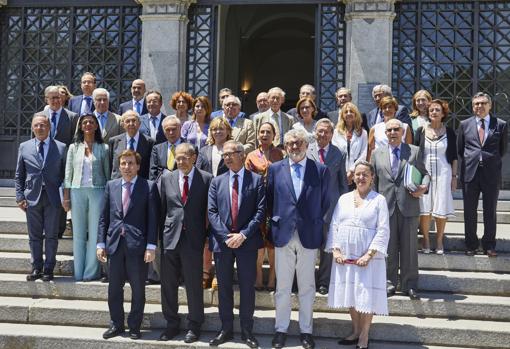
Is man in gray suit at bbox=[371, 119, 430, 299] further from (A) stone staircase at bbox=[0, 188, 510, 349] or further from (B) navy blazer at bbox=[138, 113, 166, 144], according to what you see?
(B) navy blazer at bbox=[138, 113, 166, 144]

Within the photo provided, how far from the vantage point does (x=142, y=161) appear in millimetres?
6840

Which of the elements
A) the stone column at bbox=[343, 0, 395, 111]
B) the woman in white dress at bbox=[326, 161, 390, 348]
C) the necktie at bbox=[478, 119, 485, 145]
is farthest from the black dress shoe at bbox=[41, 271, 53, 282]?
the stone column at bbox=[343, 0, 395, 111]

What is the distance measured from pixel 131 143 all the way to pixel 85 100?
5.54ft

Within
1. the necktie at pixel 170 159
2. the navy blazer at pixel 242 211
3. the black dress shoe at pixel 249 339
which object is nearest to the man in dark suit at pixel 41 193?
the necktie at pixel 170 159

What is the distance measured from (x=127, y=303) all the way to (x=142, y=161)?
5.69 feet

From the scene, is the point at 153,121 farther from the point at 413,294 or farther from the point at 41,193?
the point at 413,294

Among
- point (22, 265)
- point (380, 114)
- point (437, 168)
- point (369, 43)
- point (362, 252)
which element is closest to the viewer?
point (362, 252)

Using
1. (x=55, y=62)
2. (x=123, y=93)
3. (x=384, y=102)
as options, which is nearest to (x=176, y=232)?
(x=384, y=102)

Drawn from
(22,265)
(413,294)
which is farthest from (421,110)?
(22,265)

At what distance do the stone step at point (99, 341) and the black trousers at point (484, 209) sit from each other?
1852mm

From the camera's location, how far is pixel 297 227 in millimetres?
5770

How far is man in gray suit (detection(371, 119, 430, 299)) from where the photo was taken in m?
6.36

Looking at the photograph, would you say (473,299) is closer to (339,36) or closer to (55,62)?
(339,36)

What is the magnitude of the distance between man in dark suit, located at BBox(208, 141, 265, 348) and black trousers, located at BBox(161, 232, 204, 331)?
24cm
